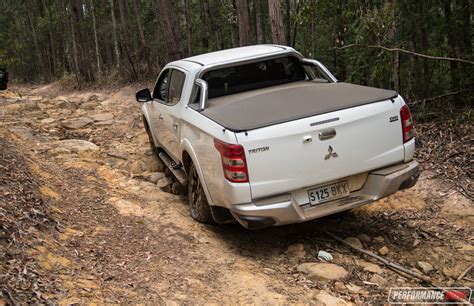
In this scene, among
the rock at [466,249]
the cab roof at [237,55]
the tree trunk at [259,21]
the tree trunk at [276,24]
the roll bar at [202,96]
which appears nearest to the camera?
the rock at [466,249]

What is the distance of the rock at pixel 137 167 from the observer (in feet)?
24.3

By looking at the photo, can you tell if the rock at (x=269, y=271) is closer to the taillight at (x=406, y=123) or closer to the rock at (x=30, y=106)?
the taillight at (x=406, y=123)

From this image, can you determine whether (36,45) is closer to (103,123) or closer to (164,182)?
(103,123)

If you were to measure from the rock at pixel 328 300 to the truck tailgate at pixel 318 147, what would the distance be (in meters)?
0.93

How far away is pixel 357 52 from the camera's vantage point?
9.46m

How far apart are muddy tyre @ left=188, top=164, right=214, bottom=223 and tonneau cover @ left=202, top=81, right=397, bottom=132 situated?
80 centimetres

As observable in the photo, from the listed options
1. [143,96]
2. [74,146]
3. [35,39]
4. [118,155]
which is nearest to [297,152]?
[143,96]

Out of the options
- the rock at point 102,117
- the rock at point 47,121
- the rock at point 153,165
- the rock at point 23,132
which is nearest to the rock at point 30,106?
the rock at point 47,121

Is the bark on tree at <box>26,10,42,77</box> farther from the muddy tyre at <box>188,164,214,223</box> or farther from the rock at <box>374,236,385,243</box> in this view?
the rock at <box>374,236,385,243</box>

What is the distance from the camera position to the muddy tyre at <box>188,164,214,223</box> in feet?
16.9

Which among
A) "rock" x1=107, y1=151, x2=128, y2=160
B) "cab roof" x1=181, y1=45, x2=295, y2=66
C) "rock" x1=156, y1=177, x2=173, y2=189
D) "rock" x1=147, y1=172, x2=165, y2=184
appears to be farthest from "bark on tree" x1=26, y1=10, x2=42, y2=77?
"cab roof" x1=181, y1=45, x2=295, y2=66

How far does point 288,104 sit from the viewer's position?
178 inches

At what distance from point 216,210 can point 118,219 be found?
122 centimetres

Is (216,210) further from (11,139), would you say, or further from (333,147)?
(11,139)
